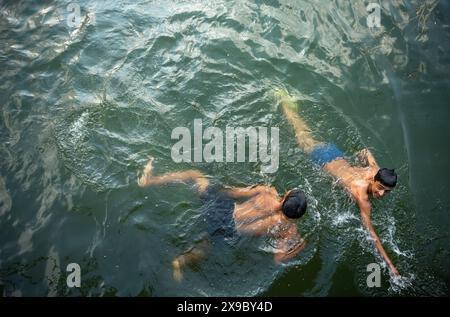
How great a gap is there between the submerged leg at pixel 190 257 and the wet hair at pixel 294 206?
1365mm

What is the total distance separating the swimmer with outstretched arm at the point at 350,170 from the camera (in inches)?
199

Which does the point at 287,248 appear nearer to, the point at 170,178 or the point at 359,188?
the point at 359,188

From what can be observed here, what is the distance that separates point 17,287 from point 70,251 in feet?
2.55

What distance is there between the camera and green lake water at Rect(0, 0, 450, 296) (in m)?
5.39

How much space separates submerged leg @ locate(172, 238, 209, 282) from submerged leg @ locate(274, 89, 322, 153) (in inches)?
96.9

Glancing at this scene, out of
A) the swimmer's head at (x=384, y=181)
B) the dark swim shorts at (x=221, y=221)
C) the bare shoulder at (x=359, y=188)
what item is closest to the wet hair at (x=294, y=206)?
the dark swim shorts at (x=221, y=221)

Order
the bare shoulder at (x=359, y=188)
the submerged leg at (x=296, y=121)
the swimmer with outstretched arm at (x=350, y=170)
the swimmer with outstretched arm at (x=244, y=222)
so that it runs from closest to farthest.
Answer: the swimmer with outstretched arm at (x=350, y=170) < the swimmer with outstretched arm at (x=244, y=222) < the bare shoulder at (x=359, y=188) < the submerged leg at (x=296, y=121)

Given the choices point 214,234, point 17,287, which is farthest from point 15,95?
point 214,234

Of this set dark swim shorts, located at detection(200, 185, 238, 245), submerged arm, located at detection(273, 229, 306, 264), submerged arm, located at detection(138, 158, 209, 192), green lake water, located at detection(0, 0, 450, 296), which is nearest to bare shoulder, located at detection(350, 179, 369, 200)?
green lake water, located at detection(0, 0, 450, 296)

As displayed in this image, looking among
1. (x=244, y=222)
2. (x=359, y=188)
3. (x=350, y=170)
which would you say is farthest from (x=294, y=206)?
(x=350, y=170)

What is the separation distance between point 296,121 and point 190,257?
3.13 m

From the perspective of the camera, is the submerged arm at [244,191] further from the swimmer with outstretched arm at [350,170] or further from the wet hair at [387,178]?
the wet hair at [387,178]

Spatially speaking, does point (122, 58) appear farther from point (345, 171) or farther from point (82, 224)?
point (345, 171)

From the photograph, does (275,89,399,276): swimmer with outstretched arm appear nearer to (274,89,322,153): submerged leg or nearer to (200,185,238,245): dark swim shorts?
(274,89,322,153): submerged leg
